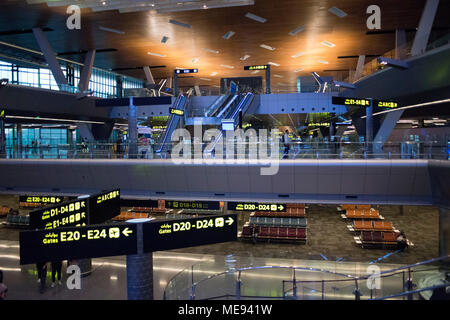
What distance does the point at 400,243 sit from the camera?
15.8 metres

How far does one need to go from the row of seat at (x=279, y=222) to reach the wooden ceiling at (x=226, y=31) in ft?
41.3

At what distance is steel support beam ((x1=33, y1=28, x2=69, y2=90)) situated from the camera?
81.4 ft

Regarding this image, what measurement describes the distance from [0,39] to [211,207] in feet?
78.4

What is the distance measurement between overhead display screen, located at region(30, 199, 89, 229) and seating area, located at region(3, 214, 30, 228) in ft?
41.9

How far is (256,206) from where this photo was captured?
16062 millimetres

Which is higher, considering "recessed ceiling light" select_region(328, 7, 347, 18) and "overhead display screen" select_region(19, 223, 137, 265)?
"recessed ceiling light" select_region(328, 7, 347, 18)

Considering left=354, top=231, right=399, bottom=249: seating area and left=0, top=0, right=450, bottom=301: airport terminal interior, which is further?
left=354, top=231, right=399, bottom=249: seating area

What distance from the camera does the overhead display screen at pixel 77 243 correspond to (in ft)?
22.5

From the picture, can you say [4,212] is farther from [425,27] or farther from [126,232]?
[425,27]

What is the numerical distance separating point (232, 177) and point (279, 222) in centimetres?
516

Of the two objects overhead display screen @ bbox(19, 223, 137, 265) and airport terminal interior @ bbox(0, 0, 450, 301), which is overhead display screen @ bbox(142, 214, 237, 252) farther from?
overhead display screen @ bbox(19, 223, 137, 265)

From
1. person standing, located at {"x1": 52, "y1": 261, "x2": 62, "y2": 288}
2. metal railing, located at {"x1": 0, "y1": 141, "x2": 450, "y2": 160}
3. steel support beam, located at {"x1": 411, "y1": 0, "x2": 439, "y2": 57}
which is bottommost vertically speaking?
person standing, located at {"x1": 52, "y1": 261, "x2": 62, "y2": 288}

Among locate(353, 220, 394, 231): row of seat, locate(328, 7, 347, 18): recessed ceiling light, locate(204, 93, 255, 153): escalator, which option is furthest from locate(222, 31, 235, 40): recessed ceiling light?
locate(353, 220, 394, 231): row of seat

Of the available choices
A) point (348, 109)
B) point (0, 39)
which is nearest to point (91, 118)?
point (0, 39)
